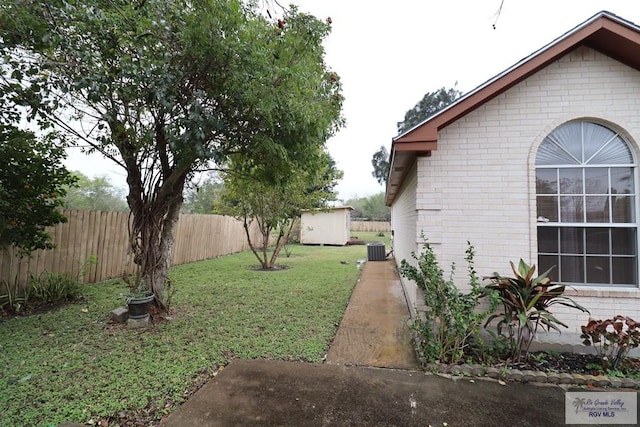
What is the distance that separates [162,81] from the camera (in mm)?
3229

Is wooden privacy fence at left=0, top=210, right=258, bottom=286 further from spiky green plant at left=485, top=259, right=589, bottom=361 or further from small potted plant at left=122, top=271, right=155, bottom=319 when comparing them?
spiky green plant at left=485, top=259, right=589, bottom=361

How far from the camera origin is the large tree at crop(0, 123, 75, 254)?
426cm

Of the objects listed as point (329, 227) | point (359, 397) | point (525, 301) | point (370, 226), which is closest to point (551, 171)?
point (525, 301)

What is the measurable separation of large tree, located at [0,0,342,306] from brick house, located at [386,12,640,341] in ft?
6.11

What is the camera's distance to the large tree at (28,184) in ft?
14.0

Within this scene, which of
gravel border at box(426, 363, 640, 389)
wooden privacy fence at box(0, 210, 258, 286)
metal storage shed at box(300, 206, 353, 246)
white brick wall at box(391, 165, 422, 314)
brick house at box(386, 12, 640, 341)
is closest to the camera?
gravel border at box(426, 363, 640, 389)

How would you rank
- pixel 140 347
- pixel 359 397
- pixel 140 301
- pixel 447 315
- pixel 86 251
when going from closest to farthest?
1. pixel 359 397
2. pixel 447 315
3. pixel 140 347
4. pixel 140 301
5. pixel 86 251

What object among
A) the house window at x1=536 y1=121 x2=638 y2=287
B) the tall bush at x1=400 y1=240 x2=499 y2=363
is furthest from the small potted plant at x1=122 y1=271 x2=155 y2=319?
the house window at x1=536 y1=121 x2=638 y2=287

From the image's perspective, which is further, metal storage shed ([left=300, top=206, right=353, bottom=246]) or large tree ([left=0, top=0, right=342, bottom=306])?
metal storage shed ([left=300, top=206, right=353, bottom=246])

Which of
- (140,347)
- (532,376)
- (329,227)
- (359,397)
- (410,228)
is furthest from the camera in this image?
(329,227)

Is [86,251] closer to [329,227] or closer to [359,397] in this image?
[359,397]

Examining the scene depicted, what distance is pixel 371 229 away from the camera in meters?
31.9

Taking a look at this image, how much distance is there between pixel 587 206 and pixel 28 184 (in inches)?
342

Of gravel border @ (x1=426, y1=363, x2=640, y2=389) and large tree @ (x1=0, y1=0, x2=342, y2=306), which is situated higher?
large tree @ (x1=0, y1=0, x2=342, y2=306)
